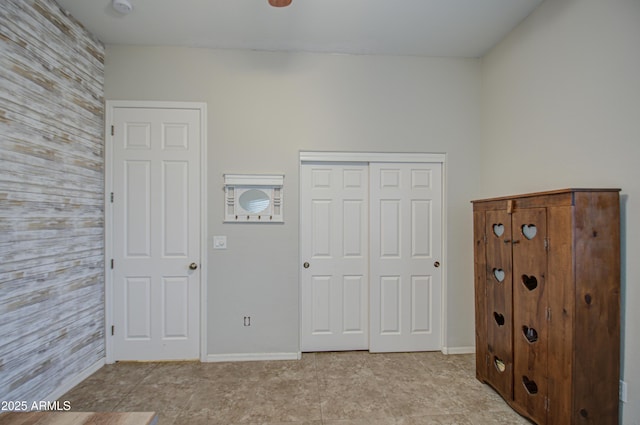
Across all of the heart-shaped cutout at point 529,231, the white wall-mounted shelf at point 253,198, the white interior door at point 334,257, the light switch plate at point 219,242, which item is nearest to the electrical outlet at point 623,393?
the heart-shaped cutout at point 529,231

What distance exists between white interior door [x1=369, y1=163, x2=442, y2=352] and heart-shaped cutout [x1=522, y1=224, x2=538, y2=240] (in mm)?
1067

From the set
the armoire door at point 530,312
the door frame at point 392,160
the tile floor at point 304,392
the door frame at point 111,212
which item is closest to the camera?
the armoire door at point 530,312

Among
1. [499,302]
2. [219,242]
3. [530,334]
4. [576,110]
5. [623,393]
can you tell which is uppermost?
[576,110]

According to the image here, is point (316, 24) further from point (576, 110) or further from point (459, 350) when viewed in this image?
point (459, 350)

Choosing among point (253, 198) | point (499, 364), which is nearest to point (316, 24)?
point (253, 198)

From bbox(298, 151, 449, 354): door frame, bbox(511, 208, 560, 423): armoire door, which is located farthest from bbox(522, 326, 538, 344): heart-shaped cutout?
bbox(298, 151, 449, 354): door frame

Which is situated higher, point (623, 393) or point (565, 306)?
point (565, 306)

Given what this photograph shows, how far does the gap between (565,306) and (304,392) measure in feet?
6.37

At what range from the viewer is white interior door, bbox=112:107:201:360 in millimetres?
2820

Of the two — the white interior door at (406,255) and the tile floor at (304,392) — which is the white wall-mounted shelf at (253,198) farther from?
the tile floor at (304,392)

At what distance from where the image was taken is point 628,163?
172 centimetres

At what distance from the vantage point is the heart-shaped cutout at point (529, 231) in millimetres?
1941

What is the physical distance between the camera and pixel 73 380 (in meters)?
2.40

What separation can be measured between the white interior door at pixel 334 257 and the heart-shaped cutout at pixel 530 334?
4.67 ft
